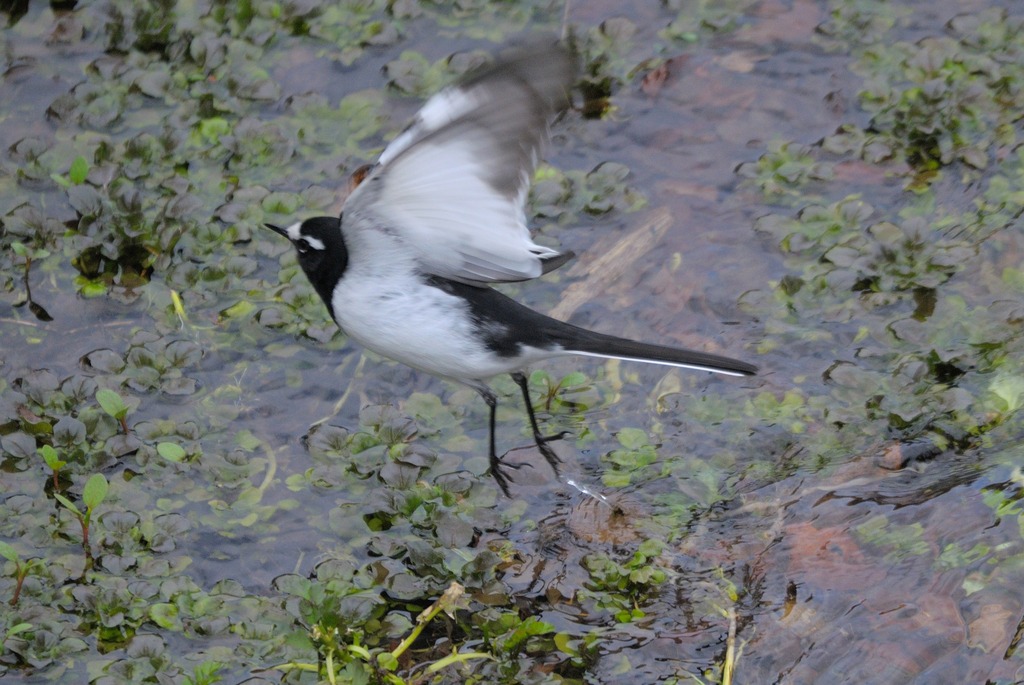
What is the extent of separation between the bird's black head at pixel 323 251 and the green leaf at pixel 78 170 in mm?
1607

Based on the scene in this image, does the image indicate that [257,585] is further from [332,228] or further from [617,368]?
[617,368]

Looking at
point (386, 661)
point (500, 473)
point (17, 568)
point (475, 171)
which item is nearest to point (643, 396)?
point (500, 473)

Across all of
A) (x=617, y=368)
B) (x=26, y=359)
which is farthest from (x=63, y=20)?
(x=617, y=368)

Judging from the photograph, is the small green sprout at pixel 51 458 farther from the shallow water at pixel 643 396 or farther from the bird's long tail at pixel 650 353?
the bird's long tail at pixel 650 353

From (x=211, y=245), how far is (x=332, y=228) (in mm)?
1561

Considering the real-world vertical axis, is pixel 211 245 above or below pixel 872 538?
above

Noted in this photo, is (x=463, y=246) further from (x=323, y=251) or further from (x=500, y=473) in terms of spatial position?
(x=500, y=473)

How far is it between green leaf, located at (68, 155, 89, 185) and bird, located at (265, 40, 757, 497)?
1.46 m

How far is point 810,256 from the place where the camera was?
5.84 m

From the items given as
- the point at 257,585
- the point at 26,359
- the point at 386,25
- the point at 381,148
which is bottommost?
the point at 257,585

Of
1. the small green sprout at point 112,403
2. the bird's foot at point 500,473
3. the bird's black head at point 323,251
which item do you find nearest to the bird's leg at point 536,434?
the bird's foot at point 500,473

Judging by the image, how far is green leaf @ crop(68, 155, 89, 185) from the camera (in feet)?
18.7

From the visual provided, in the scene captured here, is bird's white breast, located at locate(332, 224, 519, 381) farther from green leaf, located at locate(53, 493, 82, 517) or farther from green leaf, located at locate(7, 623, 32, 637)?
green leaf, located at locate(7, 623, 32, 637)

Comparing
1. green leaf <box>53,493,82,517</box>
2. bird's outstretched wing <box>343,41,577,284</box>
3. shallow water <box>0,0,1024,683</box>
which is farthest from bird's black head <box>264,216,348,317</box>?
green leaf <box>53,493,82,517</box>
